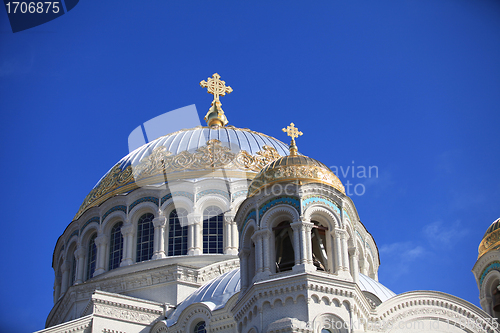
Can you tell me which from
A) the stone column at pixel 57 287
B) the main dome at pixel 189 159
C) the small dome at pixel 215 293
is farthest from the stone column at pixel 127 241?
the small dome at pixel 215 293

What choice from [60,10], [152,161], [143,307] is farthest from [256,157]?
[60,10]

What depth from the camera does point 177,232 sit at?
2667 centimetres

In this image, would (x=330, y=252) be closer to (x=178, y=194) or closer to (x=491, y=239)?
(x=491, y=239)

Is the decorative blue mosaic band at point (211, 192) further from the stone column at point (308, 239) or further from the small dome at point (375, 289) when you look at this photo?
the stone column at point (308, 239)

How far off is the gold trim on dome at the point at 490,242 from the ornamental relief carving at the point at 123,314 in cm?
972

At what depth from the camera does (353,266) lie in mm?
20000

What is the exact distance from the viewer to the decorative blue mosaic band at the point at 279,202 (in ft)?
63.5

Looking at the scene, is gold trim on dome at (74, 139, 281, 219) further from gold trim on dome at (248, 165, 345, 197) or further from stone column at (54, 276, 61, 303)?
gold trim on dome at (248, 165, 345, 197)

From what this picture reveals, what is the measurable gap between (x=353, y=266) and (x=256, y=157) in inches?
365

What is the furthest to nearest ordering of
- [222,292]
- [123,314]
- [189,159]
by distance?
[189,159]
[123,314]
[222,292]

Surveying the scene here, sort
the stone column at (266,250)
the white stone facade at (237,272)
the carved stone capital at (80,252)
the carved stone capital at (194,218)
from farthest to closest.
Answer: the carved stone capital at (80,252) → the carved stone capital at (194,218) → the stone column at (266,250) → the white stone facade at (237,272)

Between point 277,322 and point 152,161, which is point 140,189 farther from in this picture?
point 277,322

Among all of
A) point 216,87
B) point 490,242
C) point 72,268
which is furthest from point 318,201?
point 216,87

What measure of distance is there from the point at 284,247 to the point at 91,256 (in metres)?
10.1
